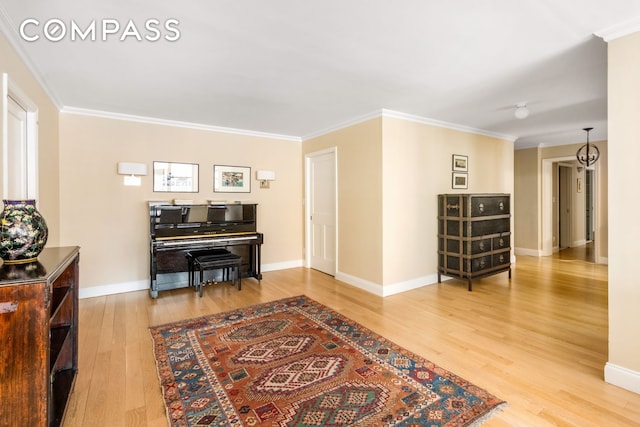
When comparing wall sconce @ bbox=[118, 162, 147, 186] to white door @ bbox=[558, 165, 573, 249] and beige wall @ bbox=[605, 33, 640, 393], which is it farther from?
white door @ bbox=[558, 165, 573, 249]

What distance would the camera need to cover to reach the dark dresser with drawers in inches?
166

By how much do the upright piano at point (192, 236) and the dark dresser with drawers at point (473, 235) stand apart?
105 inches

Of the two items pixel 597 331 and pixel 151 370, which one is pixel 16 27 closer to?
pixel 151 370

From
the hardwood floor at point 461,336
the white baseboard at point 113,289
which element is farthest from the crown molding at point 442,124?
the white baseboard at point 113,289

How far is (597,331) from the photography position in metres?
2.91

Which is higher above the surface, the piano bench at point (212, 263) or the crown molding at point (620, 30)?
the crown molding at point (620, 30)

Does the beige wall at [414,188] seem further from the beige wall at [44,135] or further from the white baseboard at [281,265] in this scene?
the beige wall at [44,135]

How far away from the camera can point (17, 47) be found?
7.61ft

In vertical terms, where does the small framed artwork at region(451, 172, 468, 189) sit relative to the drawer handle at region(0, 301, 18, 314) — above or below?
above

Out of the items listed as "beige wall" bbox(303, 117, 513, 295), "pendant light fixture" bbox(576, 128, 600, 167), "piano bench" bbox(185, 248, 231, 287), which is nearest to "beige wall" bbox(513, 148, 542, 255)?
"pendant light fixture" bbox(576, 128, 600, 167)

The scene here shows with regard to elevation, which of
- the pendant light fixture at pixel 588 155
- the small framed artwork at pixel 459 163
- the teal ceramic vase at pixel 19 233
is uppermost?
the pendant light fixture at pixel 588 155

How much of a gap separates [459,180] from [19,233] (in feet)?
16.3

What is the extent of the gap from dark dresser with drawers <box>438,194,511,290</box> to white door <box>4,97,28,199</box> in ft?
15.3

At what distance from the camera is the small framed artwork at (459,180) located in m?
4.82
